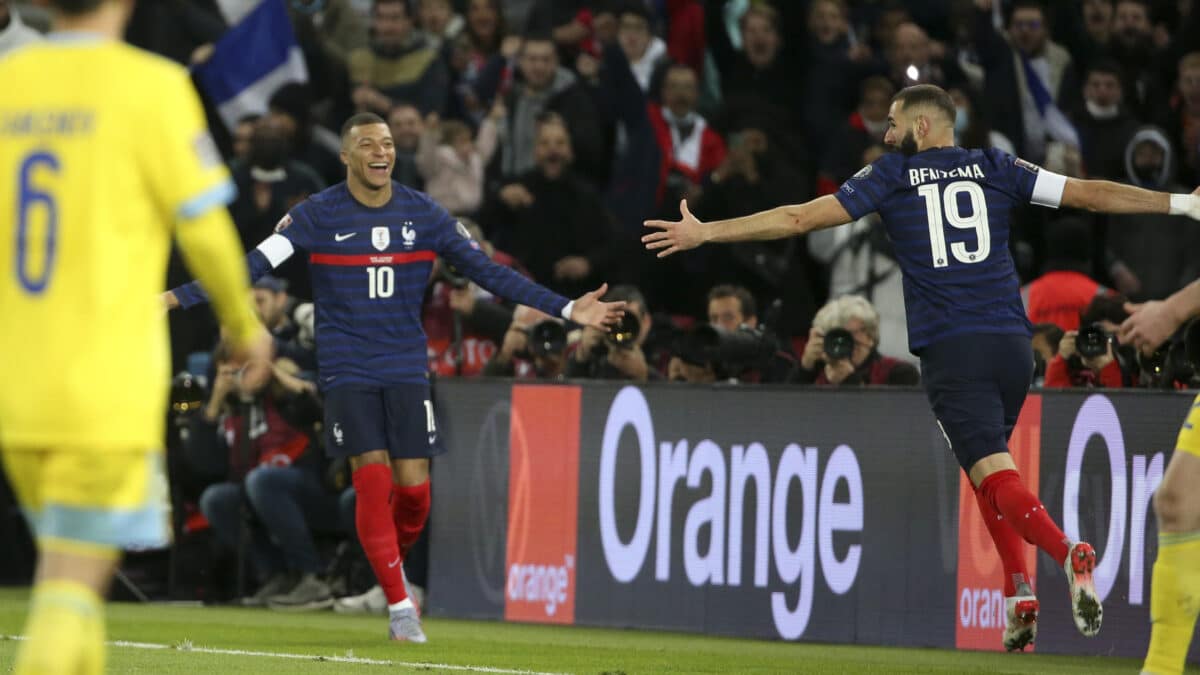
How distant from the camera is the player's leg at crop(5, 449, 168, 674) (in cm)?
466

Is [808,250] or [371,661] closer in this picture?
[371,661]

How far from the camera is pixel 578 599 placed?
1185 centimetres

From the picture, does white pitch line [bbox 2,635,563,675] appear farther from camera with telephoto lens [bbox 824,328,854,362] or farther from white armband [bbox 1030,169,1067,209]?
camera with telephoto lens [bbox 824,328,854,362]

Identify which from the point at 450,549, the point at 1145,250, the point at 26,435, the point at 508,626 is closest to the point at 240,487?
the point at 450,549

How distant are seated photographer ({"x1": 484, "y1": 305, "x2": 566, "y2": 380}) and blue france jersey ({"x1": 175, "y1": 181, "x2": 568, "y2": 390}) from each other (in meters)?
2.08

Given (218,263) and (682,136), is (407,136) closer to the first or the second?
(682,136)

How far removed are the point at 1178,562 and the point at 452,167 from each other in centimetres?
899

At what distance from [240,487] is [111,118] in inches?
357

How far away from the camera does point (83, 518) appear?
186 inches

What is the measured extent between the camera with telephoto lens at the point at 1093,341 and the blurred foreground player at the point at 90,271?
6.56 metres

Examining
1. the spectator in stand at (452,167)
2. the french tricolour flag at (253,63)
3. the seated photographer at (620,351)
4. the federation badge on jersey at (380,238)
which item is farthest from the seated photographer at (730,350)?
the french tricolour flag at (253,63)

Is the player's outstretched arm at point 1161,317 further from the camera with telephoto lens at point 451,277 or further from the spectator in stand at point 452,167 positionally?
the spectator in stand at point 452,167

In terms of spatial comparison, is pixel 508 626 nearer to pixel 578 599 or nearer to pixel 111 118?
pixel 578 599

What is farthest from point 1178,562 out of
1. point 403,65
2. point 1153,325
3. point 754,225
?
point 403,65
